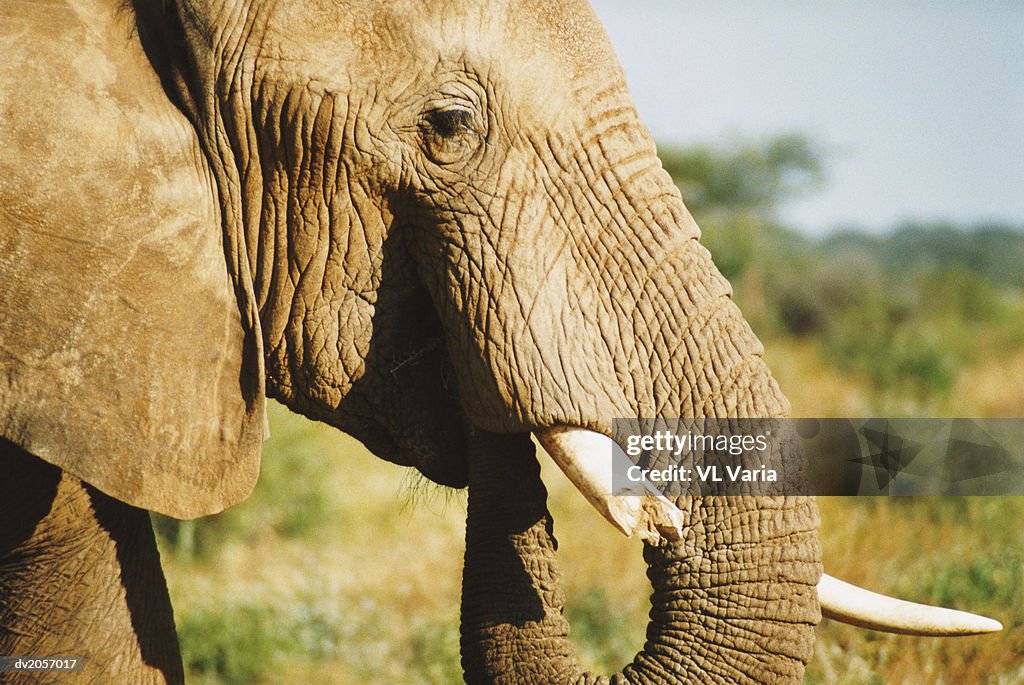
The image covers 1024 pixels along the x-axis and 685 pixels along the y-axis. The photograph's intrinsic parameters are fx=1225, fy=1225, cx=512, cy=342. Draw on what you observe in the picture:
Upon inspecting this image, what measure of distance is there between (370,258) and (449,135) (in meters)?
0.31

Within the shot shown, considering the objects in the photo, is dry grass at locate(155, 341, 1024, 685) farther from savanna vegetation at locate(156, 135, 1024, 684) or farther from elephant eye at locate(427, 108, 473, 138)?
elephant eye at locate(427, 108, 473, 138)

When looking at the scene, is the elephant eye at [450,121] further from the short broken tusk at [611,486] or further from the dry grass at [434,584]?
the dry grass at [434,584]

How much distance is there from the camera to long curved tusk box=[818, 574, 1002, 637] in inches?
98.3

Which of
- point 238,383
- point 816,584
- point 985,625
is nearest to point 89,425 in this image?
point 238,383

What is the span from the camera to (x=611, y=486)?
2.36 meters

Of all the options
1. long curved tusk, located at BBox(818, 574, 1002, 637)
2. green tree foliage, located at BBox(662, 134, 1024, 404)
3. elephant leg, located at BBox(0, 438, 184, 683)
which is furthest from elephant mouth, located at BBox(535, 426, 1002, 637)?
green tree foliage, located at BBox(662, 134, 1024, 404)

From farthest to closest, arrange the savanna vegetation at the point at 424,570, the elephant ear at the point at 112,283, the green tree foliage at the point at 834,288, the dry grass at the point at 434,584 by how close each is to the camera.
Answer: the green tree foliage at the point at 834,288
the savanna vegetation at the point at 424,570
the dry grass at the point at 434,584
the elephant ear at the point at 112,283

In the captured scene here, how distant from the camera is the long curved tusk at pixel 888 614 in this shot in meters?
2.50

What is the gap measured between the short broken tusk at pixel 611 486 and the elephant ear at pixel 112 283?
644 millimetres

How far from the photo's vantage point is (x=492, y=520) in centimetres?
279

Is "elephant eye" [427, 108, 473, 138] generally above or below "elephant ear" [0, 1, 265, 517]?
above

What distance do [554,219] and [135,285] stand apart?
2.74ft

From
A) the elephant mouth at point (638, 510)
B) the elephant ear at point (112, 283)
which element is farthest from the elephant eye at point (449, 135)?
the elephant mouth at point (638, 510)

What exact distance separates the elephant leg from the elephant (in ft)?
1.68
